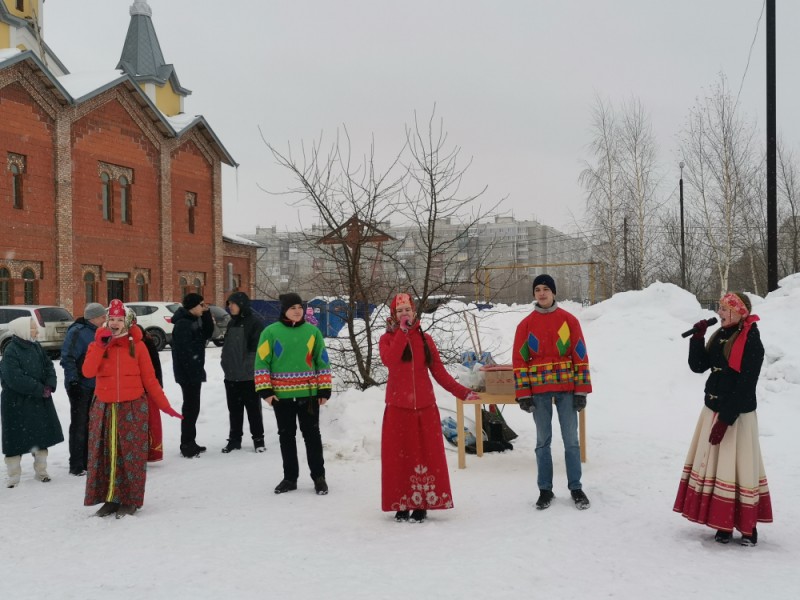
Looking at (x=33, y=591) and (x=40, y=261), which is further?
(x=40, y=261)

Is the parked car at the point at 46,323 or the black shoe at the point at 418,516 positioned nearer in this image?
the black shoe at the point at 418,516

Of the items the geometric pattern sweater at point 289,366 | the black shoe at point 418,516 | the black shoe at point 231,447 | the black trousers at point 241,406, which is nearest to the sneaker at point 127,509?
the geometric pattern sweater at point 289,366

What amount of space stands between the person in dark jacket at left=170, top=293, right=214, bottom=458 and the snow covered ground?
1.20 feet

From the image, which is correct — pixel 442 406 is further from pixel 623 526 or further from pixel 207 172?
pixel 207 172

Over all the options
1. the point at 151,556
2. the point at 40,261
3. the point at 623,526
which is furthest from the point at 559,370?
the point at 40,261

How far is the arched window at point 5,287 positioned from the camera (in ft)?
78.7

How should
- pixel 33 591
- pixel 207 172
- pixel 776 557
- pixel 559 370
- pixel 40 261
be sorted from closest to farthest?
pixel 33 591 < pixel 776 557 < pixel 559 370 < pixel 40 261 < pixel 207 172

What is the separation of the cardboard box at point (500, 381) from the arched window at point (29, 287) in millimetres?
22038

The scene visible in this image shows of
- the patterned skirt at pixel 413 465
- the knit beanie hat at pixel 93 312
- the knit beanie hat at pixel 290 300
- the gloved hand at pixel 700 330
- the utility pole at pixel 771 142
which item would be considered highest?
the utility pole at pixel 771 142

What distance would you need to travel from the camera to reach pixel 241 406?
8453 mm

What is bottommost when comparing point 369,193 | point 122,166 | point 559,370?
point 559,370

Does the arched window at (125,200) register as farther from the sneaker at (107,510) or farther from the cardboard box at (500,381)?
the sneaker at (107,510)

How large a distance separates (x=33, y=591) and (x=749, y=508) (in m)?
4.40

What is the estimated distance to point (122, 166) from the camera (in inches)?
1139
